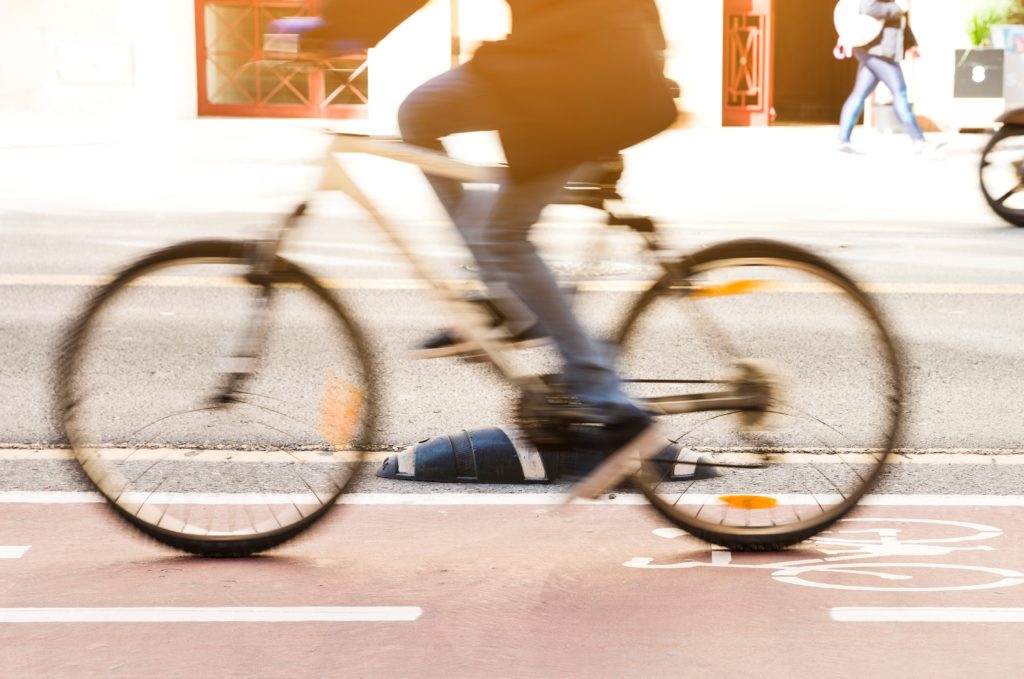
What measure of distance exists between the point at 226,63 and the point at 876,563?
2266cm

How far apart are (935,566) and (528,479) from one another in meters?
1.25

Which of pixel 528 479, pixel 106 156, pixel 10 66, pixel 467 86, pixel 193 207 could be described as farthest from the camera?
pixel 10 66

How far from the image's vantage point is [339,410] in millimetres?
3891

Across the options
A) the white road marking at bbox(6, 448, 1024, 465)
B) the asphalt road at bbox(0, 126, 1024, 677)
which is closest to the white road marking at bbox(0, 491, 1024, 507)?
the asphalt road at bbox(0, 126, 1024, 677)

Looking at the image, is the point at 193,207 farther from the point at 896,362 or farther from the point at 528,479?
the point at 896,362

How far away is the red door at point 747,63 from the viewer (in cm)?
2427

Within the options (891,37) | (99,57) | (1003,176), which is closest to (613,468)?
(1003,176)

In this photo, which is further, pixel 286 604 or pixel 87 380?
pixel 87 380

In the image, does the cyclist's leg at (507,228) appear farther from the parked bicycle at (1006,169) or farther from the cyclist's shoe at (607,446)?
the parked bicycle at (1006,169)

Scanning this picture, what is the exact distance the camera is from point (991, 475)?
465cm

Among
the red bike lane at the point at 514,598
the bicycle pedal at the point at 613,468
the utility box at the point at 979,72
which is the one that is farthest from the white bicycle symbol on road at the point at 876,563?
the utility box at the point at 979,72

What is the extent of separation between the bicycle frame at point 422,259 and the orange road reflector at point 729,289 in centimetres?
1

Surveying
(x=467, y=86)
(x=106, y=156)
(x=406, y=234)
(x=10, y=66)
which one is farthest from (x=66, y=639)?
(x=10, y=66)

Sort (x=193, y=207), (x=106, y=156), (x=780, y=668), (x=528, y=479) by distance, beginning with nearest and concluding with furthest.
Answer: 1. (x=780, y=668)
2. (x=528, y=479)
3. (x=193, y=207)
4. (x=106, y=156)
